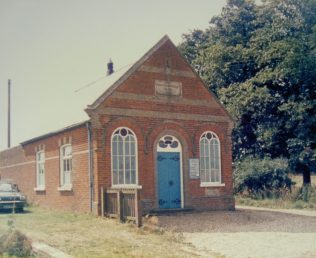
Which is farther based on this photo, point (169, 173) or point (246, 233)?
point (169, 173)

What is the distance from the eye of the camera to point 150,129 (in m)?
18.6

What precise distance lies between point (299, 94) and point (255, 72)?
15.2ft

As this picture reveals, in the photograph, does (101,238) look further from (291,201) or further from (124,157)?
(291,201)

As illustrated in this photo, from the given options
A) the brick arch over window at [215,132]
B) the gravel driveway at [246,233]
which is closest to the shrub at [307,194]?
the brick arch over window at [215,132]

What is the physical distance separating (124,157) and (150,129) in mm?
1750

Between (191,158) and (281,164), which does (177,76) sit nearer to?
(191,158)

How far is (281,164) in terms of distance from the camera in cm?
2681

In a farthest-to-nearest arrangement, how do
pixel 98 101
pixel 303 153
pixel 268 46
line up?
1. pixel 268 46
2. pixel 303 153
3. pixel 98 101

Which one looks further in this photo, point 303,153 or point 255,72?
point 255,72

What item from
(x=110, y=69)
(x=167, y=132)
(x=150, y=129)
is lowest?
(x=167, y=132)

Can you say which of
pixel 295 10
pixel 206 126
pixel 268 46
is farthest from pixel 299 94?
pixel 206 126

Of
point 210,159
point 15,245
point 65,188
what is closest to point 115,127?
point 65,188

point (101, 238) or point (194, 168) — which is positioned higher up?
point (194, 168)

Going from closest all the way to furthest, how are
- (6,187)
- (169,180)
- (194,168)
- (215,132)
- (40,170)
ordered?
(169,180) → (194,168) → (215,132) → (6,187) → (40,170)
